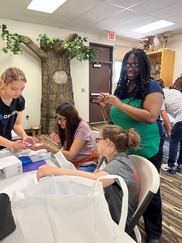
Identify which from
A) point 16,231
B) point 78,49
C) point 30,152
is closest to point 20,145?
point 30,152

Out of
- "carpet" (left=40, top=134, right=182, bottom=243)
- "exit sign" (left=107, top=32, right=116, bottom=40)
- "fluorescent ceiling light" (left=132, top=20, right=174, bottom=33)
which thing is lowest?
"carpet" (left=40, top=134, right=182, bottom=243)

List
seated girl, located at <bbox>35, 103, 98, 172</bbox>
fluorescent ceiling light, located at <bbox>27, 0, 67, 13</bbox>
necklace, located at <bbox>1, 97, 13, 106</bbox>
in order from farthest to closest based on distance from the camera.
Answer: fluorescent ceiling light, located at <bbox>27, 0, 67, 13</bbox>, seated girl, located at <bbox>35, 103, 98, 172</bbox>, necklace, located at <bbox>1, 97, 13, 106</bbox>

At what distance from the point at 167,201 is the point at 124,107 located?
58.4 inches

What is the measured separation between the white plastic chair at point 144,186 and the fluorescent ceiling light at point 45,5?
3.28 m

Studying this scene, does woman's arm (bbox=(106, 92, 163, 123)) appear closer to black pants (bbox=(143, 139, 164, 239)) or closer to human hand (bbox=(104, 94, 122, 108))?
human hand (bbox=(104, 94, 122, 108))

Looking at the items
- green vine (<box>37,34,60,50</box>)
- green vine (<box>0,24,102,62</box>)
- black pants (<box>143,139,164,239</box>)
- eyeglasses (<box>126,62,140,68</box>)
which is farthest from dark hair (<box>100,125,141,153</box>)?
green vine (<box>37,34,60,50</box>)

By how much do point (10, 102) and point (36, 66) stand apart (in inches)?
137

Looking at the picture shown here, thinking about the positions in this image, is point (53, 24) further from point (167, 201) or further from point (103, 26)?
point (167, 201)

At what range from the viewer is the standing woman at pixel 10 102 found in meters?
1.32

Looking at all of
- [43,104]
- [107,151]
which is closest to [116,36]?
[43,104]

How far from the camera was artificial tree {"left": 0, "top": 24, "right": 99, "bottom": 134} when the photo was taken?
435cm

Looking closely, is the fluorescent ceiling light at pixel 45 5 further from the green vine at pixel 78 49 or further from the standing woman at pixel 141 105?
the standing woman at pixel 141 105

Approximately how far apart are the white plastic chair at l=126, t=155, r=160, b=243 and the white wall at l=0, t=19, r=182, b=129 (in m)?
4.07

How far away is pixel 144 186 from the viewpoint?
95 cm
